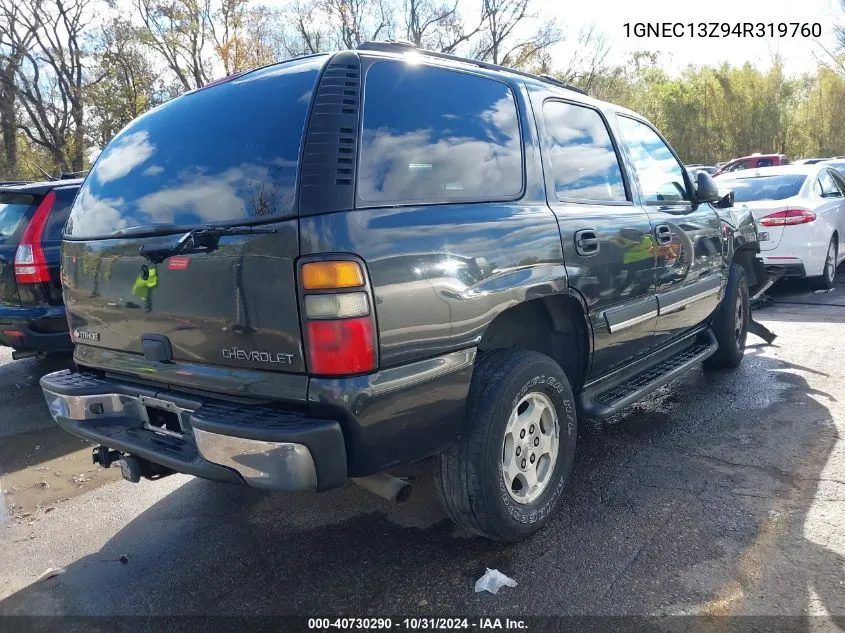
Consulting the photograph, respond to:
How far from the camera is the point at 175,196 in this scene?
2.54 meters

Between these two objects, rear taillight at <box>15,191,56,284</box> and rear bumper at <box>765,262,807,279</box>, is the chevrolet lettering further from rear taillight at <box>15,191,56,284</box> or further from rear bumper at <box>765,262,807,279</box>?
rear bumper at <box>765,262,807,279</box>

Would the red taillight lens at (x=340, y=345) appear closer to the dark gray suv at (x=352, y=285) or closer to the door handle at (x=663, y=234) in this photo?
the dark gray suv at (x=352, y=285)

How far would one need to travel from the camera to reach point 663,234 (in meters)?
3.87

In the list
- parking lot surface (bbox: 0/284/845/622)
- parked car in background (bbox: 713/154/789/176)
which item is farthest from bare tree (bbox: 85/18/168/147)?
parking lot surface (bbox: 0/284/845/622)

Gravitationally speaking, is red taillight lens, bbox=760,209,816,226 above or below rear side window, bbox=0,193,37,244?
below

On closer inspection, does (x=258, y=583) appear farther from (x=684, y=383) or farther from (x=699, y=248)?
(x=684, y=383)

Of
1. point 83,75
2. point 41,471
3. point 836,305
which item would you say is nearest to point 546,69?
point 83,75

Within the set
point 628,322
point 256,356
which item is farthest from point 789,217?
point 256,356

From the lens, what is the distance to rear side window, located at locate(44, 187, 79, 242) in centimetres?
504

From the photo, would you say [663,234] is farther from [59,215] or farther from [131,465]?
[59,215]

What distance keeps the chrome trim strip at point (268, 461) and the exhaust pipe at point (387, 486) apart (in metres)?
0.39

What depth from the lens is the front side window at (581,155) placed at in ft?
10.6

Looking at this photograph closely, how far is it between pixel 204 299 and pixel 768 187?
8218 mm

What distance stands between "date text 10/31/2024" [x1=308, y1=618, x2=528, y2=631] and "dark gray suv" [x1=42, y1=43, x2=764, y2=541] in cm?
39
